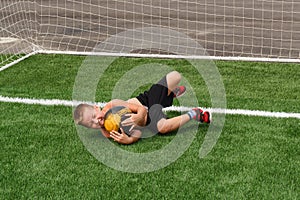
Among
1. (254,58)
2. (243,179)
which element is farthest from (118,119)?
(254,58)

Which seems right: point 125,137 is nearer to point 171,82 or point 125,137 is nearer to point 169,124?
point 169,124

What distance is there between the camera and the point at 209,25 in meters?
9.66

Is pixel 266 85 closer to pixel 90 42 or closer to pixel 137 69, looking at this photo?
pixel 137 69

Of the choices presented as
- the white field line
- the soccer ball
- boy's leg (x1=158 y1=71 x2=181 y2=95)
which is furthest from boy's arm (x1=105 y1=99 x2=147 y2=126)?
the white field line

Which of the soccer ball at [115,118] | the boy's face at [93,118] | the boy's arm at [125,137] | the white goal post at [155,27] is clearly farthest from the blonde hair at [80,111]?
the white goal post at [155,27]

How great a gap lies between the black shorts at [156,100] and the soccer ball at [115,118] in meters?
0.22

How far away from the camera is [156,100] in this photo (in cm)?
464

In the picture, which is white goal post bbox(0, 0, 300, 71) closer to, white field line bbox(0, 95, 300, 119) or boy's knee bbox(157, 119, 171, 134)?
white field line bbox(0, 95, 300, 119)

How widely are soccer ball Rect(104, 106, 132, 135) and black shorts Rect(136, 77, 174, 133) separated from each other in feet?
0.74

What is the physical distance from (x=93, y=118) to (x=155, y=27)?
5.44 m

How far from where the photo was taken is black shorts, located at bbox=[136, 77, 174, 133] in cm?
451

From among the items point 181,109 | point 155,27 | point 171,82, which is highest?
point 171,82

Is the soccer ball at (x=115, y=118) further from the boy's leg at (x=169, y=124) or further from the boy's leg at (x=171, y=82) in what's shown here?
the boy's leg at (x=171, y=82)

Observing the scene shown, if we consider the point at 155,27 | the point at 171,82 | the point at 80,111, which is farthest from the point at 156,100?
the point at 155,27
